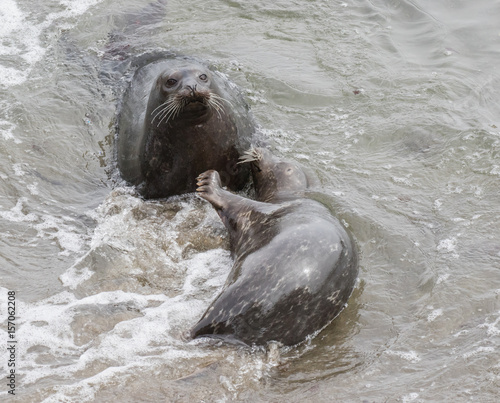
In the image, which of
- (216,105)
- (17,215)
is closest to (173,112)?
(216,105)

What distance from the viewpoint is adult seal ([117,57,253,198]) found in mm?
6953

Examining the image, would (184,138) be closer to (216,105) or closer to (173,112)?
(173,112)

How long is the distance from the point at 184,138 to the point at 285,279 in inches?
95.3

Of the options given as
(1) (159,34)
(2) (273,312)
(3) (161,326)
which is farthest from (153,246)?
(1) (159,34)

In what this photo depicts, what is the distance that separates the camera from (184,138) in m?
7.08

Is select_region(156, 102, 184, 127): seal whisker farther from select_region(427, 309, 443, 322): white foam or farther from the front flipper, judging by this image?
select_region(427, 309, 443, 322): white foam

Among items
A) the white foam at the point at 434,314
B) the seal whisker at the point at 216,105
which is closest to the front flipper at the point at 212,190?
the seal whisker at the point at 216,105

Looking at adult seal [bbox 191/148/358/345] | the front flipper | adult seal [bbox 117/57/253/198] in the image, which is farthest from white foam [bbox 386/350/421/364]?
adult seal [bbox 117/57/253/198]

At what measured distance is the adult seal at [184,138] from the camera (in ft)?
22.8

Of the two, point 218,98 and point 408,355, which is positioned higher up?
point 218,98

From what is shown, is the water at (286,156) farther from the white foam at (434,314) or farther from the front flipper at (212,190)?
the front flipper at (212,190)

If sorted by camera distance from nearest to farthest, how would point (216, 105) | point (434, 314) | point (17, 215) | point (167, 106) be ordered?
point (434, 314) → point (17, 215) → point (167, 106) → point (216, 105)

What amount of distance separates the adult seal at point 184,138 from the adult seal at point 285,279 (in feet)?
4.25

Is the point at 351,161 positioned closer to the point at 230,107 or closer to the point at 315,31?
the point at 230,107
